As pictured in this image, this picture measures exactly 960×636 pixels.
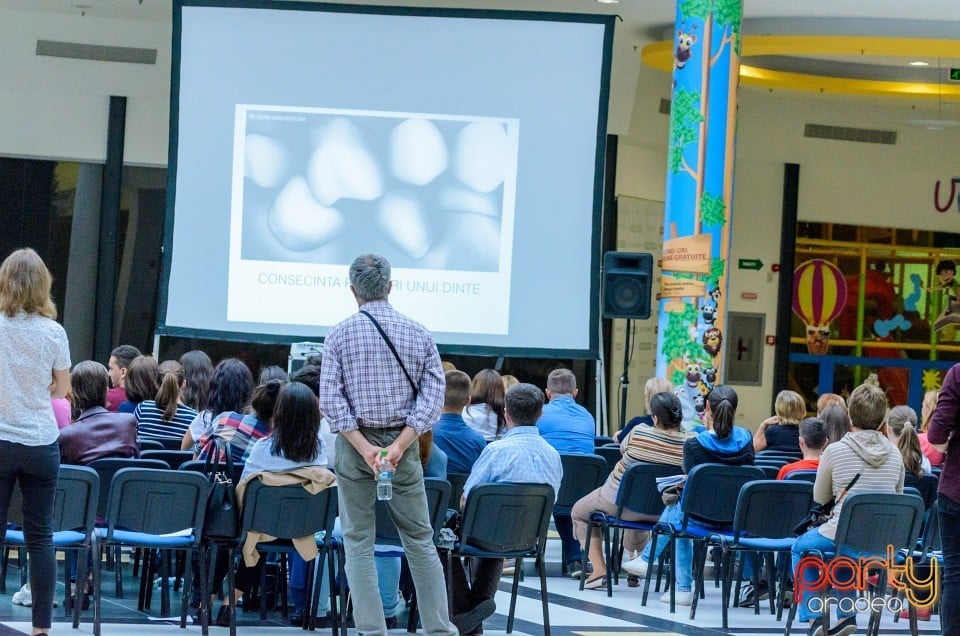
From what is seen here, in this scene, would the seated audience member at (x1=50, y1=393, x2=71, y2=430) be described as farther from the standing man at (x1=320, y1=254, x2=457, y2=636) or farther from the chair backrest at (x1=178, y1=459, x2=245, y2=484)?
the standing man at (x1=320, y1=254, x2=457, y2=636)

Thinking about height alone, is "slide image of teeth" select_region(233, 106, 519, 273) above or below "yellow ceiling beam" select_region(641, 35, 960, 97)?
below

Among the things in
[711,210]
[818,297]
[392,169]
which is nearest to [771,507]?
[711,210]

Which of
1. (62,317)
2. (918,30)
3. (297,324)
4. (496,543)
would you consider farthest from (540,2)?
(496,543)

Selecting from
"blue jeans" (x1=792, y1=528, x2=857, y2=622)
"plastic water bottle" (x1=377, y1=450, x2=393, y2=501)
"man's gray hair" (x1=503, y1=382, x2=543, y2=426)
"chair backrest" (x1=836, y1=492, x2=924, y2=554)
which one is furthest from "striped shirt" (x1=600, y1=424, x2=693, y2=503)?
"plastic water bottle" (x1=377, y1=450, x2=393, y2=501)

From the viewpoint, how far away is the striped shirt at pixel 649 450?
25.4 ft

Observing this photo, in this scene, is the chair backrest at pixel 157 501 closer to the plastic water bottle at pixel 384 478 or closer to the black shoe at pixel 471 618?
the plastic water bottle at pixel 384 478

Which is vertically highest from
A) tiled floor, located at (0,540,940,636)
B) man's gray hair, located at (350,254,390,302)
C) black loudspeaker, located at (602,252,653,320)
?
black loudspeaker, located at (602,252,653,320)

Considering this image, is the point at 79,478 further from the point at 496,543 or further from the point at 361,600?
the point at 496,543

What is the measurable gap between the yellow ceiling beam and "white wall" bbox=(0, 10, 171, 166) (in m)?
5.39

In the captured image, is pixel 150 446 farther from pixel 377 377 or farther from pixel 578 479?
pixel 578 479

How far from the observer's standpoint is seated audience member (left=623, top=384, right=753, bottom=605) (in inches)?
287

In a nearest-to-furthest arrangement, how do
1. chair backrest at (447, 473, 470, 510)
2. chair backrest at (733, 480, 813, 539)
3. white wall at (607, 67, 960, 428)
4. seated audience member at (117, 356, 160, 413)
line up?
chair backrest at (733, 480, 813, 539)
chair backrest at (447, 473, 470, 510)
seated audience member at (117, 356, 160, 413)
white wall at (607, 67, 960, 428)

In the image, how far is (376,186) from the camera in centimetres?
1130

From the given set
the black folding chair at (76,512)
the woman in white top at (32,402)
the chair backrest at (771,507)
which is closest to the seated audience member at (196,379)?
the black folding chair at (76,512)
